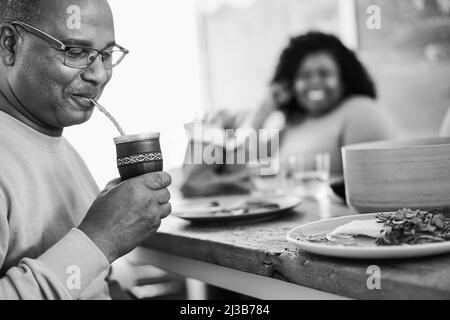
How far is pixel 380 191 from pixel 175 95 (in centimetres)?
388

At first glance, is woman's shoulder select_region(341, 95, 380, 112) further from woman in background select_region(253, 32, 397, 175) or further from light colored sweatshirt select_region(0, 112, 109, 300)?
light colored sweatshirt select_region(0, 112, 109, 300)

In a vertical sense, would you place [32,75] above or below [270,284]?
above

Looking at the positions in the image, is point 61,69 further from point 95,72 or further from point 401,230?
point 401,230

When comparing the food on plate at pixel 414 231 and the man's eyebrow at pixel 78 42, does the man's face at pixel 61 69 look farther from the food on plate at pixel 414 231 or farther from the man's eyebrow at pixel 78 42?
the food on plate at pixel 414 231

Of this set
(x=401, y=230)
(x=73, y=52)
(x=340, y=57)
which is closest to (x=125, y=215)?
(x=73, y=52)

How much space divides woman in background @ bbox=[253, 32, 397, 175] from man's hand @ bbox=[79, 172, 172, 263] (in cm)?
178

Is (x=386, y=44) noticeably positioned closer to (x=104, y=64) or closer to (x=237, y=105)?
→ (x=237, y=105)

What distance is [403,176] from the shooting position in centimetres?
94

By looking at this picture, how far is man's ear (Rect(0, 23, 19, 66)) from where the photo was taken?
956 millimetres

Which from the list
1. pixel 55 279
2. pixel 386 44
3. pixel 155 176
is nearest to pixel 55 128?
pixel 155 176

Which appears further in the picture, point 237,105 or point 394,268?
point 237,105

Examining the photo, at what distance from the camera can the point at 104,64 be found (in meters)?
1.03

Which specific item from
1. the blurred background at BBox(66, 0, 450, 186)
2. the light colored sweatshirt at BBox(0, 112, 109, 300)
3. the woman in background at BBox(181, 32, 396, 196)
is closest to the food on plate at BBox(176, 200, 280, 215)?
the light colored sweatshirt at BBox(0, 112, 109, 300)

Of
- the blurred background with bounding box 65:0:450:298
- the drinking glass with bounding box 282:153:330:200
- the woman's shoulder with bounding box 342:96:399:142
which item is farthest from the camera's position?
the blurred background with bounding box 65:0:450:298
